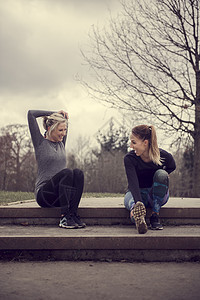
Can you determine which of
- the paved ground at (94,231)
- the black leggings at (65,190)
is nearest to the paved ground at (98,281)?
the paved ground at (94,231)

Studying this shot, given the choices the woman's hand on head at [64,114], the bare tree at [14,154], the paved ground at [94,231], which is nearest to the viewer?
the paved ground at [94,231]

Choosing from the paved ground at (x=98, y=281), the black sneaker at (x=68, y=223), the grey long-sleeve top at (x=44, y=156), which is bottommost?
the paved ground at (x=98, y=281)

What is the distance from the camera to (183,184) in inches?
1328

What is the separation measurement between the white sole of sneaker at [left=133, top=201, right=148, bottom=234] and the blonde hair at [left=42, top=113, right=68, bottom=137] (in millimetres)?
1331

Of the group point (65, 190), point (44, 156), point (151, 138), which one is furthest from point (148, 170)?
point (44, 156)

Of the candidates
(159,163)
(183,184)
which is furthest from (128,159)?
(183,184)

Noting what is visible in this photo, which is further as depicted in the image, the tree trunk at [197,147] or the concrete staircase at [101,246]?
the tree trunk at [197,147]

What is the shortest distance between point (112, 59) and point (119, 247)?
7397mm

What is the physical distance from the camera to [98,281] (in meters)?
2.40

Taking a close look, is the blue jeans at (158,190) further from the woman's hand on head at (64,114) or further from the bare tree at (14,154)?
the bare tree at (14,154)

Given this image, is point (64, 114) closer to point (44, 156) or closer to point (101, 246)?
point (44, 156)

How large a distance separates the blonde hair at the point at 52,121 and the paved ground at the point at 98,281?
1.58 m

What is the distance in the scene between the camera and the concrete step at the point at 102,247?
9.84 feet

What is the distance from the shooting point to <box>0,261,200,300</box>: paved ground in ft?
6.95
